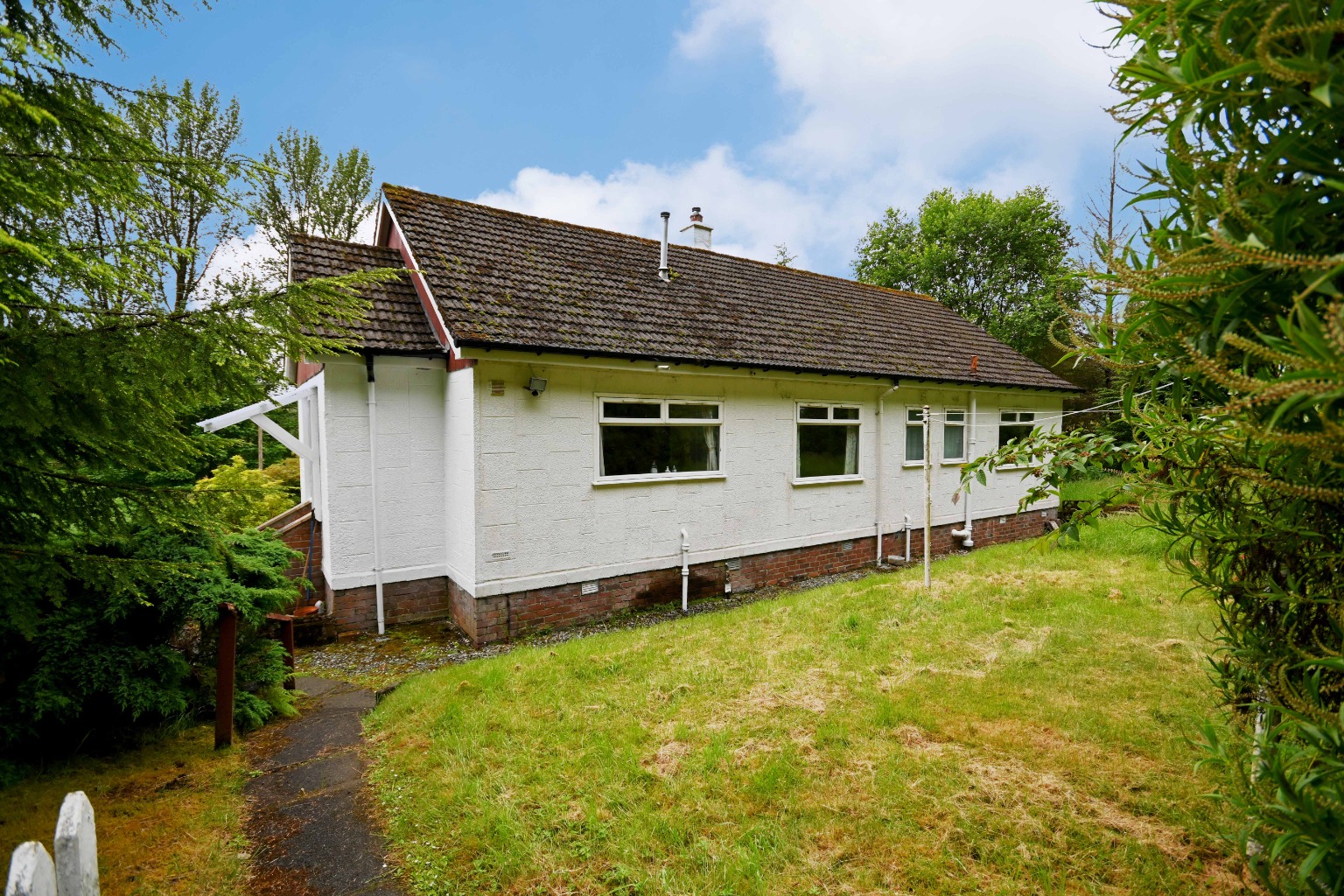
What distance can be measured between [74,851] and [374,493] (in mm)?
6535

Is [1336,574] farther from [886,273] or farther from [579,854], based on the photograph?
[886,273]

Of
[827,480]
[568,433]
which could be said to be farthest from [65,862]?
[827,480]

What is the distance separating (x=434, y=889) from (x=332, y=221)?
25.6 metres

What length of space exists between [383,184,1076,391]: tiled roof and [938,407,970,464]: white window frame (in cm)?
74

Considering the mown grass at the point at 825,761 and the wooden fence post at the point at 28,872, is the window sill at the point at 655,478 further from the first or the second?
the wooden fence post at the point at 28,872

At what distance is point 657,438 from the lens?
28.6 feet

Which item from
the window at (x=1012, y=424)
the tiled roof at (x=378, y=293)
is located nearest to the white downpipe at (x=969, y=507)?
the window at (x=1012, y=424)

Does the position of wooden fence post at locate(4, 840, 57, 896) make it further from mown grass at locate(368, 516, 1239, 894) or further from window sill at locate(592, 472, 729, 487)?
window sill at locate(592, 472, 729, 487)

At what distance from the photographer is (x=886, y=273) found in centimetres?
3100

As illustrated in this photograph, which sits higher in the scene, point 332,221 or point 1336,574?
point 332,221

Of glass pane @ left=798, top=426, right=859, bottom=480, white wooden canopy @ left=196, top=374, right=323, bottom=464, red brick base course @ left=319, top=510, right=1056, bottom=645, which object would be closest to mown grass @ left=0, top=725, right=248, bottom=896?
red brick base course @ left=319, top=510, right=1056, bottom=645

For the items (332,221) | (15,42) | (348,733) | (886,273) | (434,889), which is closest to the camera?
(15,42)

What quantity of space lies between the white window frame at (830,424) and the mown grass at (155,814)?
824 cm

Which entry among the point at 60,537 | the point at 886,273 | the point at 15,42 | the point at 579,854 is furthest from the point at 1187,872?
the point at 886,273
